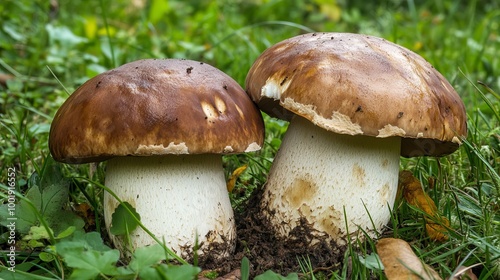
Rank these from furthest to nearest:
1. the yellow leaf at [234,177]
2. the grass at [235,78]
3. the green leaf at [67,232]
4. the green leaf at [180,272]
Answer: the yellow leaf at [234,177] → the grass at [235,78] → the green leaf at [67,232] → the green leaf at [180,272]

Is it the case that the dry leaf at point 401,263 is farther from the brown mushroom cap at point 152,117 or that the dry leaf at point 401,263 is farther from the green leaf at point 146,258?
the green leaf at point 146,258

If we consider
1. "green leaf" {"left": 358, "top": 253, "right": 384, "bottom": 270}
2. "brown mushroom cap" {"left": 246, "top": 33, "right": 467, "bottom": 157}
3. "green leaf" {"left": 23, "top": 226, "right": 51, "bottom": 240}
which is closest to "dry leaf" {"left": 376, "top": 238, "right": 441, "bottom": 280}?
"green leaf" {"left": 358, "top": 253, "right": 384, "bottom": 270}

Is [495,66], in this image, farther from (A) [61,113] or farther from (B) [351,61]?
(A) [61,113]

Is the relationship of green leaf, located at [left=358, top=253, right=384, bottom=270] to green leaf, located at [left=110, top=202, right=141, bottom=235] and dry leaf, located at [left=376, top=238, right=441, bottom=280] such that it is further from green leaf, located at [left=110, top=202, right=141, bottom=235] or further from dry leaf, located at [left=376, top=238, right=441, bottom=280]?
green leaf, located at [left=110, top=202, right=141, bottom=235]

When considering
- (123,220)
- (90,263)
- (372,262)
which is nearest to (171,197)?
(123,220)

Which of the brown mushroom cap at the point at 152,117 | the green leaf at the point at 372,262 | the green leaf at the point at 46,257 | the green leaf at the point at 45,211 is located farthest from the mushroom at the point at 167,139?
the green leaf at the point at 372,262

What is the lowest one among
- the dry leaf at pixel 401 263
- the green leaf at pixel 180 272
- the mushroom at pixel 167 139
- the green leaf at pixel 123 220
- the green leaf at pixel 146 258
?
the dry leaf at pixel 401 263
